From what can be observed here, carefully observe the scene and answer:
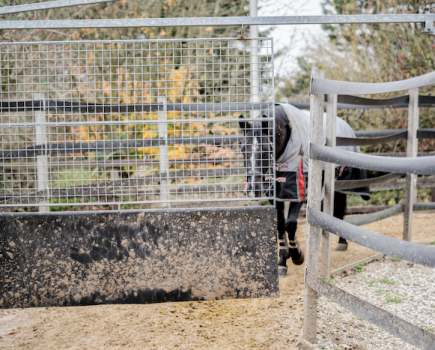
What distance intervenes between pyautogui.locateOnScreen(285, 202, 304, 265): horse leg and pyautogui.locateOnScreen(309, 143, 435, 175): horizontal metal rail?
1643mm

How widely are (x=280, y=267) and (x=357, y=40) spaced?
7.11 metres

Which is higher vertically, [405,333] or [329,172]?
[329,172]

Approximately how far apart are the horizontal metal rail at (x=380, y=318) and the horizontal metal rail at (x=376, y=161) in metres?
0.66

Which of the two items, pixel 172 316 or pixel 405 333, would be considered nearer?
pixel 405 333

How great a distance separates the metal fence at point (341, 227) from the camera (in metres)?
1.48

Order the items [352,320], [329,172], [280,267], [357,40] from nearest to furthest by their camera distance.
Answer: [352,320] → [329,172] → [280,267] → [357,40]

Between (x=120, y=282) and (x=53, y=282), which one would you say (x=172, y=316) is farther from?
(x=53, y=282)

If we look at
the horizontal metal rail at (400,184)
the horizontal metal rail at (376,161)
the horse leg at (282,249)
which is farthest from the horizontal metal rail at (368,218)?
the horizontal metal rail at (400,184)

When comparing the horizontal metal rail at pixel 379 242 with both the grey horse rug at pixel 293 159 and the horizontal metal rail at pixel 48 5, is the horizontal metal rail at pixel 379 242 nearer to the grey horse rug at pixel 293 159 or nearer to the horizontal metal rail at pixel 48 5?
the grey horse rug at pixel 293 159

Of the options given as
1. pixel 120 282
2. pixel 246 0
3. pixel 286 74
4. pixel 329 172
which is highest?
pixel 246 0

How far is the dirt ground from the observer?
2.31m

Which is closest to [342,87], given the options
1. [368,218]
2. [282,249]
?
[368,218]

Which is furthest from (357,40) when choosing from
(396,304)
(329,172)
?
(396,304)

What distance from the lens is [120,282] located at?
2.67 meters
